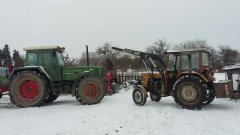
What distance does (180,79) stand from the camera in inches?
531

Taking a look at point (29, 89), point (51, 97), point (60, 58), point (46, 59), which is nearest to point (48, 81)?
point (29, 89)

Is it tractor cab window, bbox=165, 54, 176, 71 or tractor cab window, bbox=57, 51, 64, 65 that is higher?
tractor cab window, bbox=57, 51, 64, 65

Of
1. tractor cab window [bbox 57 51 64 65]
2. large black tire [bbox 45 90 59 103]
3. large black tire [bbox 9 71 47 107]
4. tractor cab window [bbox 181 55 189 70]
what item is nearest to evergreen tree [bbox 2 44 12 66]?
large black tire [bbox 45 90 59 103]

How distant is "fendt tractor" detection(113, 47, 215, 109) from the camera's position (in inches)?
519

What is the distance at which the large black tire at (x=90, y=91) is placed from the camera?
49.8 ft

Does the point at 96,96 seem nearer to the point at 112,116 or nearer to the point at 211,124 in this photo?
the point at 112,116

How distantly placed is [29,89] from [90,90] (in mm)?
2635

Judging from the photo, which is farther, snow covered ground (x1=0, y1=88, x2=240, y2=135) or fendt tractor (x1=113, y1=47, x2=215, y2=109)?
fendt tractor (x1=113, y1=47, x2=215, y2=109)

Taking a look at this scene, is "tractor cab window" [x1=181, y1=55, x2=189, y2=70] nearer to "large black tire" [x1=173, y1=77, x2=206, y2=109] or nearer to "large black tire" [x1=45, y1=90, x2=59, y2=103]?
"large black tire" [x1=173, y1=77, x2=206, y2=109]

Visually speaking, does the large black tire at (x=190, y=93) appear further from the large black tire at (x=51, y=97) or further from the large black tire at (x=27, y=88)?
the large black tire at (x=51, y=97)

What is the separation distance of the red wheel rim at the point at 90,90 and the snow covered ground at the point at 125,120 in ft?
3.80

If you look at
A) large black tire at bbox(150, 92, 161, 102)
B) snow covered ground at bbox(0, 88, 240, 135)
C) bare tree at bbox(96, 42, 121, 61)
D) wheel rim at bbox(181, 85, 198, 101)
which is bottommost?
snow covered ground at bbox(0, 88, 240, 135)

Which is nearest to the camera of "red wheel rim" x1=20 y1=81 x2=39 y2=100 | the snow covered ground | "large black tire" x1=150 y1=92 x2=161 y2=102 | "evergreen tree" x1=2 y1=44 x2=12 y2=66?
the snow covered ground

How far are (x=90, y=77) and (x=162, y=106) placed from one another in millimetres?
3428
